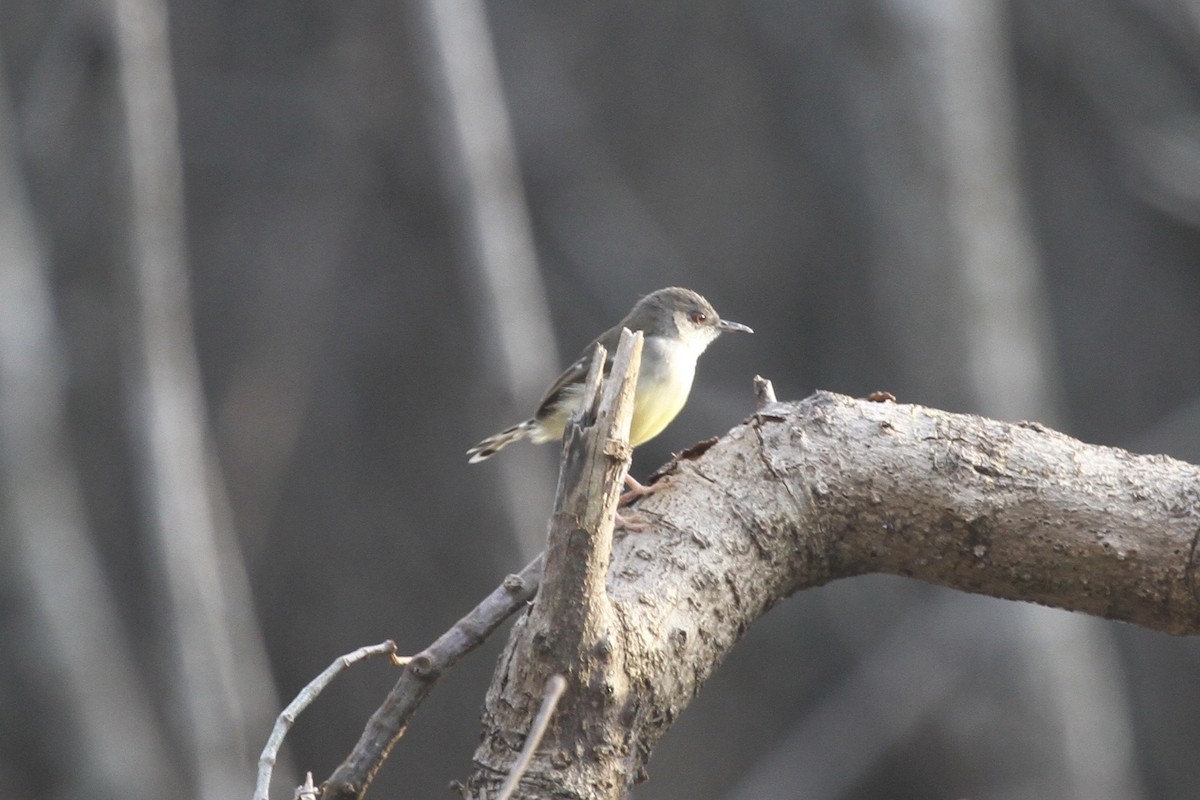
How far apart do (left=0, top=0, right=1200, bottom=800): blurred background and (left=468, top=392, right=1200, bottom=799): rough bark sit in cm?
575

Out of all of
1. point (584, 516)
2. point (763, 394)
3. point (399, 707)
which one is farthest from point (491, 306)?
point (584, 516)

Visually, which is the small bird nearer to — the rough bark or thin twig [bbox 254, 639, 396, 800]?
the rough bark

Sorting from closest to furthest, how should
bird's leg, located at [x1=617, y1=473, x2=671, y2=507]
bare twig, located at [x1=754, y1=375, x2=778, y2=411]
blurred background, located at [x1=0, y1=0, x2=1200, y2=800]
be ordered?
1. bird's leg, located at [x1=617, y1=473, x2=671, y2=507]
2. bare twig, located at [x1=754, y1=375, x2=778, y2=411]
3. blurred background, located at [x1=0, y1=0, x2=1200, y2=800]

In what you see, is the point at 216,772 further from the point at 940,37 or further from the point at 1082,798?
the point at 940,37

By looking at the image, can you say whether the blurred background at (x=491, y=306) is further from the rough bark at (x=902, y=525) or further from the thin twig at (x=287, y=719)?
the thin twig at (x=287, y=719)

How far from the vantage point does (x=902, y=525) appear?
9.29ft

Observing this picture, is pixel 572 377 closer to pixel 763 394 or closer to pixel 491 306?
pixel 763 394

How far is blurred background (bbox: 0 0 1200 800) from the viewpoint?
874 centimetres

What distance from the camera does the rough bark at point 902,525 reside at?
2.74m

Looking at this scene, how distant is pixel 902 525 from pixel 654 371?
242 centimetres

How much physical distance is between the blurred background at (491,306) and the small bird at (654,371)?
2997 millimetres

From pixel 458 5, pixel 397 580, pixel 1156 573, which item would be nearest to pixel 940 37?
pixel 458 5

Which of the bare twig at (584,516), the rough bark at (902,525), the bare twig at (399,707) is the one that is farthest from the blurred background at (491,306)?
the bare twig at (584,516)

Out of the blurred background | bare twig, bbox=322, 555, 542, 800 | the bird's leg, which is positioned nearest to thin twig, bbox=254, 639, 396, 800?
bare twig, bbox=322, 555, 542, 800
